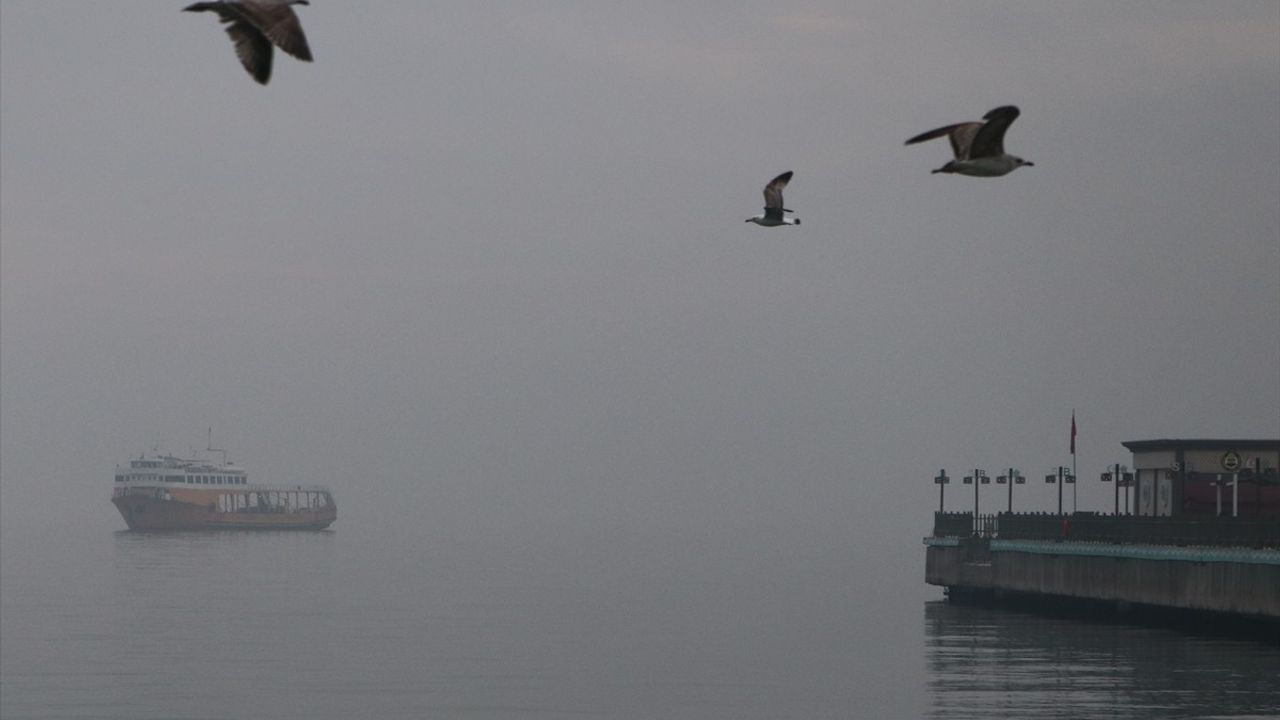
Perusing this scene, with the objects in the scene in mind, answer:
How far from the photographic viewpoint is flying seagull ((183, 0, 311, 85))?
33.7 feet

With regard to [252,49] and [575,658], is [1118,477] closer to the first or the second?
[575,658]

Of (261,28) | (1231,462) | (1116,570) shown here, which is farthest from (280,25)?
(1116,570)

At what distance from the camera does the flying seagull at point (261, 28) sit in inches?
404

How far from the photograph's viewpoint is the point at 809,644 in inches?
3105

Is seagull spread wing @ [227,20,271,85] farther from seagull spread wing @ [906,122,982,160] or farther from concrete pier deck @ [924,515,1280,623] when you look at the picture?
concrete pier deck @ [924,515,1280,623]

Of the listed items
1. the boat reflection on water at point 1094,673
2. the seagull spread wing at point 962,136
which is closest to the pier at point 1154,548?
the boat reflection on water at point 1094,673

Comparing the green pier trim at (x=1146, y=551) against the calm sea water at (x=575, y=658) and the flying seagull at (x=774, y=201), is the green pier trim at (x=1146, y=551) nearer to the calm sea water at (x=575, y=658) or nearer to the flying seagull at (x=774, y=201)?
the calm sea water at (x=575, y=658)

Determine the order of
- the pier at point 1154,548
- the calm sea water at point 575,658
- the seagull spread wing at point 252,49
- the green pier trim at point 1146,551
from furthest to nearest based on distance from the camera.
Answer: the pier at point 1154,548 < the green pier trim at point 1146,551 < the calm sea water at point 575,658 < the seagull spread wing at point 252,49

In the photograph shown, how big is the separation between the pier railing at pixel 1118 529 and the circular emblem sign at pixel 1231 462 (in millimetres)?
2989

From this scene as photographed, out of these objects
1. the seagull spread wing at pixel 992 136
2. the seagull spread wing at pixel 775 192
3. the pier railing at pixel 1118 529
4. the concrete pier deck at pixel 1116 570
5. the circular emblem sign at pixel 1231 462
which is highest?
the circular emblem sign at pixel 1231 462

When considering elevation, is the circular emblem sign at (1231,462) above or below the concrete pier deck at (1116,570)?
above

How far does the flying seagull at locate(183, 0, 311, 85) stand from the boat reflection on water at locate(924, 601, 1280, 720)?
3816 centimetres

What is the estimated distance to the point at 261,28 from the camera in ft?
34.4

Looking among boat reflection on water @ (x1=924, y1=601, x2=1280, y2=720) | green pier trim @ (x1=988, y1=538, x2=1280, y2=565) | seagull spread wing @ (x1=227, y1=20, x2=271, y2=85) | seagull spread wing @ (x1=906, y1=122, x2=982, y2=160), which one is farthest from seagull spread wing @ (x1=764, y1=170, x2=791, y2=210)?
green pier trim @ (x1=988, y1=538, x2=1280, y2=565)
